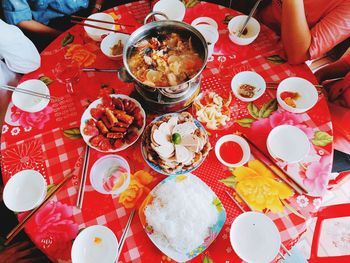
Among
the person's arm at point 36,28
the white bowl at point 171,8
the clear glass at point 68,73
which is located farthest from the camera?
the person's arm at point 36,28

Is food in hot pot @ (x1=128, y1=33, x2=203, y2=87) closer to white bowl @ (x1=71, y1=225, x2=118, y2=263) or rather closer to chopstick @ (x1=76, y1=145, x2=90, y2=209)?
chopstick @ (x1=76, y1=145, x2=90, y2=209)

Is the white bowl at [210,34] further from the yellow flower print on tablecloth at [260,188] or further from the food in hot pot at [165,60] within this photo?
the yellow flower print on tablecloth at [260,188]

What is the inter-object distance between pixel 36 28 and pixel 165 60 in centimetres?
154

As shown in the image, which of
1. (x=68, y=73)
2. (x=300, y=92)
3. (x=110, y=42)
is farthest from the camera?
(x=110, y=42)

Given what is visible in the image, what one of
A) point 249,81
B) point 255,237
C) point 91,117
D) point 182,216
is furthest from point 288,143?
point 91,117

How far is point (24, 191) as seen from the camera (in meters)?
1.73

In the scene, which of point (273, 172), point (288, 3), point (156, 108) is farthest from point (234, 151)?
point (288, 3)

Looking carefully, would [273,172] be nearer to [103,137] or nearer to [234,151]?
[234,151]

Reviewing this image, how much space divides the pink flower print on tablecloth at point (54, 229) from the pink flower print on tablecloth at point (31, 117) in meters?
0.56

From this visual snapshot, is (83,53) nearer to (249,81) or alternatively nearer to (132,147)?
(132,147)

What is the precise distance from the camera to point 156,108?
6.31 feet

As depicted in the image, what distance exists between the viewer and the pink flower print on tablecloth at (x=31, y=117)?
1.96m

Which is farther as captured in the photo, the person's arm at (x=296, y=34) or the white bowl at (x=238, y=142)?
the person's arm at (x=296, y=34)

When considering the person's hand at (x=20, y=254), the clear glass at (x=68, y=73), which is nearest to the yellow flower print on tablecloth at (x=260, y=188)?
the clear glass at (x=68, y=73)
